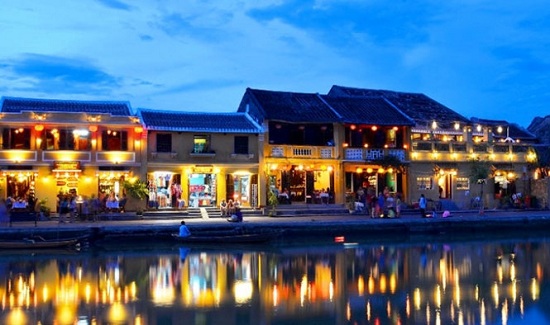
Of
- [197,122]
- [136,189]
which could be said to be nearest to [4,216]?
[136,189]

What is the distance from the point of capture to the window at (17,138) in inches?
1204

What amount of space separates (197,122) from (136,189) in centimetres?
548

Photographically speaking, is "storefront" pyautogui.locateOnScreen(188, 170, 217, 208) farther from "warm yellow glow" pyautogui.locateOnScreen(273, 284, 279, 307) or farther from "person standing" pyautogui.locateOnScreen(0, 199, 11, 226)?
"warm yellow glow" pyautogui.locateOnScreen(273, 284, 279, 307)

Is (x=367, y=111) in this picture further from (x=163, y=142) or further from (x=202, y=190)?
(x=163, y=142)

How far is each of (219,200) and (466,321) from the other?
22031mm

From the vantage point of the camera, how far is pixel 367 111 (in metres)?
37.8

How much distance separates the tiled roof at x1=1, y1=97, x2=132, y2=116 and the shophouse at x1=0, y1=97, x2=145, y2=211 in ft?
0.17

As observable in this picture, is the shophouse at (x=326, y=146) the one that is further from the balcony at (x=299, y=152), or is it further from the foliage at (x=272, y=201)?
the foliage at (x=272, y=201)

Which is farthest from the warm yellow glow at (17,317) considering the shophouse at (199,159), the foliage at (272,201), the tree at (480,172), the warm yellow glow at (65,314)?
the tree at (480,172)

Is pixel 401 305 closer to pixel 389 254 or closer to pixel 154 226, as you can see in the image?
pixel 389 254

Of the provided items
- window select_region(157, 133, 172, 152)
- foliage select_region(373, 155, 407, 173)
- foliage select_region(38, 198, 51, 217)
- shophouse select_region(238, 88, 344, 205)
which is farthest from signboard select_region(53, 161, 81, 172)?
foliage select_region(373, 155, 407, 173)

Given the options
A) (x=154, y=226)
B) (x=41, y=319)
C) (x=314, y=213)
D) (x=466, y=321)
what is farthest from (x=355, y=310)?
(x=314, y=213)

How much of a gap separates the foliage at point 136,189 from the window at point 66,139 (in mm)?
3029

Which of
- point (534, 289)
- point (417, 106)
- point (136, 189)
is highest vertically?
point (417, 106)
